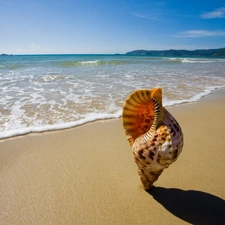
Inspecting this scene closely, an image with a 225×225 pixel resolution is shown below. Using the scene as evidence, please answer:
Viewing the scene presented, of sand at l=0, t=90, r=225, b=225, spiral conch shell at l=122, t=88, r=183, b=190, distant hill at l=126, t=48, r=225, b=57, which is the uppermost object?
spiral conch shell at l=122, t=88, r=183, b=190

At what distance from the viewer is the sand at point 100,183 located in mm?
1889

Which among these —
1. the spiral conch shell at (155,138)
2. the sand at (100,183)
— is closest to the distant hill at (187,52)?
the sand at (100,183)

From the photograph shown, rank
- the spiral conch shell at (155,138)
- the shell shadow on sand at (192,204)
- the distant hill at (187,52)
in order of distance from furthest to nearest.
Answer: the distant hill at (187,52) → the shell shadow on sand at (192,204) → the spiral conch shell at (155,138)

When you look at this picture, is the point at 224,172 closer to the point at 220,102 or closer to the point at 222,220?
the point at 222,220

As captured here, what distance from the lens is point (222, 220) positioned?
179 cm

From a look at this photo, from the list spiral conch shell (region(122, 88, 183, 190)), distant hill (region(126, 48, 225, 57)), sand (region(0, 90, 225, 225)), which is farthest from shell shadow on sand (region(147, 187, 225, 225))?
distant hill (region(126, 48, 225, 57))

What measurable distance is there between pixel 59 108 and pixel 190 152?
11.1ft

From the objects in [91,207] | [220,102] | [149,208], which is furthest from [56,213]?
[220,102]

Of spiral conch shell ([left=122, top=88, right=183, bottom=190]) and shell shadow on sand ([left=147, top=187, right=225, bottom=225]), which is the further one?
shell shadow on sand ([left=147, top=187, right=225, bottom=225])

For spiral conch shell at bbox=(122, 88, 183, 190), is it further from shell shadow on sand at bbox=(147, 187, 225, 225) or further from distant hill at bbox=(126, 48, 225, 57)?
distant hill at bbox=(126, 48, 225, 57)

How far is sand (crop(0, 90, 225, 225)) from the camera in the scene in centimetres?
189

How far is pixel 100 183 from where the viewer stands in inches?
92.2

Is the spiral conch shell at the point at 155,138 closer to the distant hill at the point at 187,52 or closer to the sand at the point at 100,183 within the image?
the sand at the point at 100,183

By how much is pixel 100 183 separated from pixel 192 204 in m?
1.00
